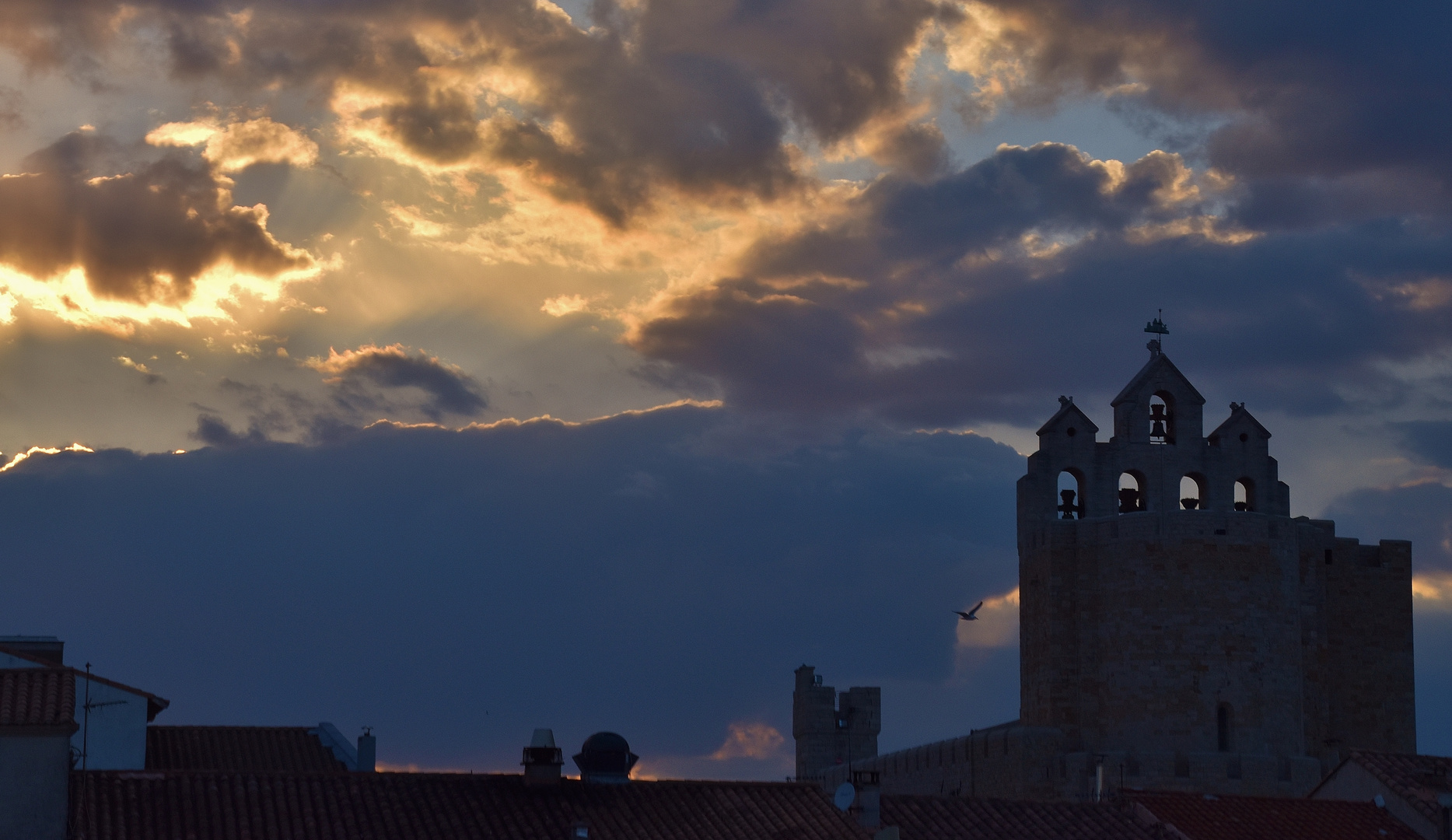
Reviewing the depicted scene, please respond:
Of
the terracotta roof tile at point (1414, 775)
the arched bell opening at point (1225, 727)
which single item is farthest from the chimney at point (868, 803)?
the arched bell opening at point (1225, 727)

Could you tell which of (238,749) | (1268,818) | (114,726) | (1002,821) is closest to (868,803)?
(1002,821)

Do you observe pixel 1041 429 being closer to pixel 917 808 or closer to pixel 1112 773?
pixel 1112 773

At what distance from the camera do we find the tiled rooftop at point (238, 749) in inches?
2125

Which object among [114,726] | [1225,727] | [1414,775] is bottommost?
[1414,775]

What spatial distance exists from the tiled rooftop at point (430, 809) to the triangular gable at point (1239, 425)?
2908 centimetres

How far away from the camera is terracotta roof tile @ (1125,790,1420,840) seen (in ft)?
160

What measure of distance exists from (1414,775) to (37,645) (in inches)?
1466

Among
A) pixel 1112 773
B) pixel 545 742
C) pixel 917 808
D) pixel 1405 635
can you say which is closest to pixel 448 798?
pixel 545 742

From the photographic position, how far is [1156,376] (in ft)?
225

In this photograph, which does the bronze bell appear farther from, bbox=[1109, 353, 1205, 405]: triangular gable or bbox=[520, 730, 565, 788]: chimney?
bbox=[520, 730, 565, 788]: chimney

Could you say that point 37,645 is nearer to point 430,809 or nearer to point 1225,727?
point 430,809

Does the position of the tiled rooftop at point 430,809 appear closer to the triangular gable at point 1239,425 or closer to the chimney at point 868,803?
the chimney at point 868,803

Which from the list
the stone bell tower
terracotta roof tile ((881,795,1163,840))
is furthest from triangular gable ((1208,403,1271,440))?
terracotta roof tile ((881,795,1163,840))

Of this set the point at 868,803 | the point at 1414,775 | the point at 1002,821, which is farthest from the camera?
the point at 1414,775
